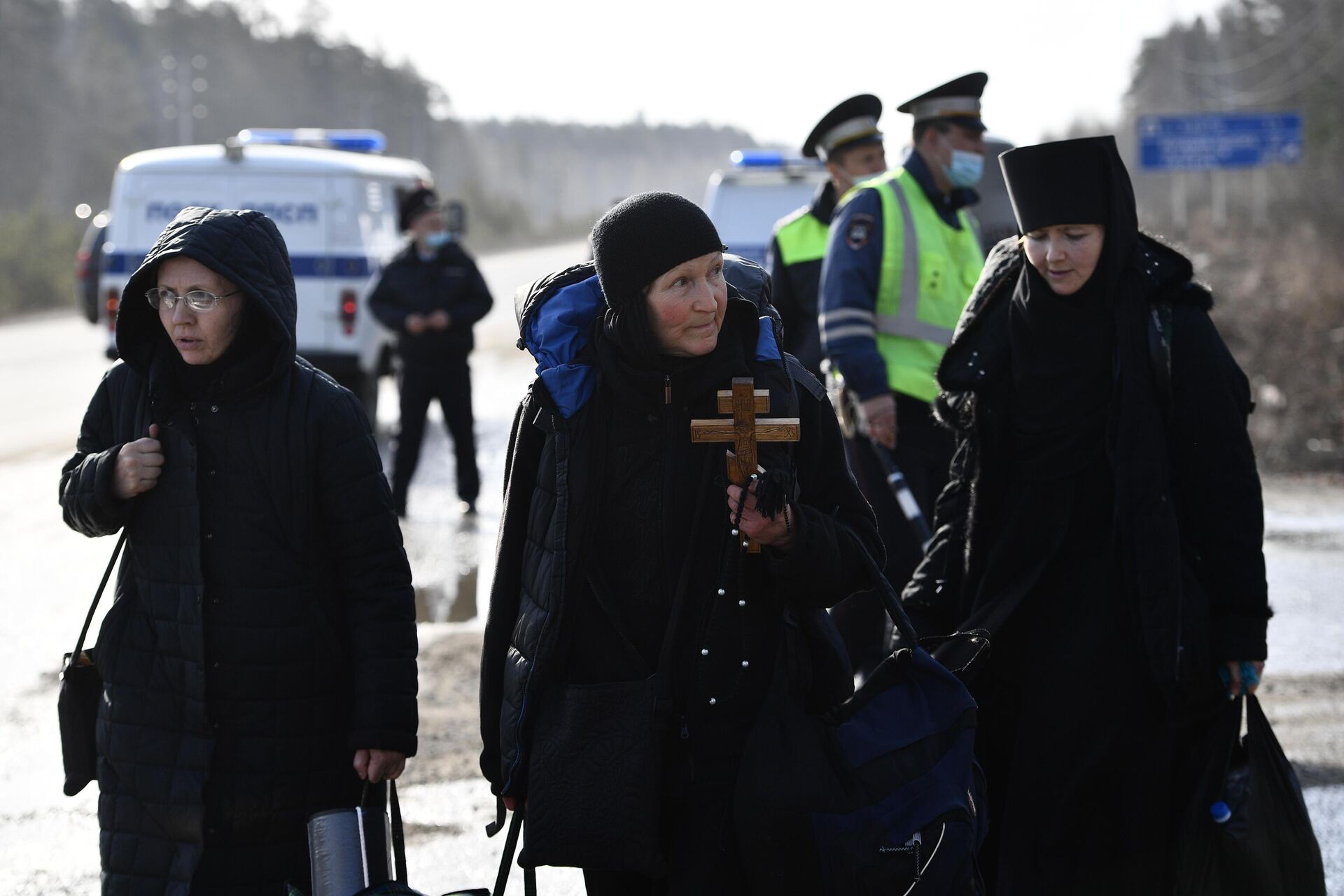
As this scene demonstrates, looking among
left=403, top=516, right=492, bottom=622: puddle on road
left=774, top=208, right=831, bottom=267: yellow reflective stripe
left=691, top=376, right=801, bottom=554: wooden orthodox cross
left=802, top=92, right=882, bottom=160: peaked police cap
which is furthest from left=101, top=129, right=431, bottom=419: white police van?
left=691, top=376, right=801, bottom=554: wooden orthodox cross

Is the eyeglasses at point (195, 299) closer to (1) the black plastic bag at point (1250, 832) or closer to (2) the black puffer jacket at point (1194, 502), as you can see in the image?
(2) the black puffer jacket at point (1194, 502)

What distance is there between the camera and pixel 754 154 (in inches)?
526

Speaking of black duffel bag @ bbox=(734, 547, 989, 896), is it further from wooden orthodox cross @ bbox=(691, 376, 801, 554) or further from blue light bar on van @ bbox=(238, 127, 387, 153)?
blue light bar on van @ bbox=(238, 127, 387, 153)

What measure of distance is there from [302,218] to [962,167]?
9070 mm

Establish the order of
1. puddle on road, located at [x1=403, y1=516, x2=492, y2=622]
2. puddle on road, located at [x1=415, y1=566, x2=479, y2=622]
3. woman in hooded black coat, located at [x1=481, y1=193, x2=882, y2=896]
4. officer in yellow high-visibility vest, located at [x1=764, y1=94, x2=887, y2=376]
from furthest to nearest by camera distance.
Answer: puddle on road, located at [x1=403, y1=516, x2=492, y2=622]
puddle on road, located at [x1=415, y1=566, x2=479, y2=622]
officer in yellow high-visibility vest, located at [x1=764, y1=94, x2=887, y2=376]
woman in hooded black coat, located at [x1=481, y1=193, x2=882, y2=896]

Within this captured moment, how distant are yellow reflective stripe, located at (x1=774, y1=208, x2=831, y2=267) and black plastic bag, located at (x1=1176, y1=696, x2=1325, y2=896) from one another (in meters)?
3.34

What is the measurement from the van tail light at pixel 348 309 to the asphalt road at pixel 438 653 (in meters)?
1.24

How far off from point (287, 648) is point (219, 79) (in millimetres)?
91308

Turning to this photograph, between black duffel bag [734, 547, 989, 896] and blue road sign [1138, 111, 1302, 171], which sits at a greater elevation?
blue road sign [1138, 111, 1302, 171]

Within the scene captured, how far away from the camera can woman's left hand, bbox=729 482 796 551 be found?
291cm

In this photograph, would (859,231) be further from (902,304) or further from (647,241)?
(647,241)

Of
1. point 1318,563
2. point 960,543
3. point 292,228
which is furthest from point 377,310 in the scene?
point 960,543

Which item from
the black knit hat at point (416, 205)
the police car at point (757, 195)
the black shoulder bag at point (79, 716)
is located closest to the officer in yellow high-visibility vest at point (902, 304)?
the black shoulder bag at point (79, 716)

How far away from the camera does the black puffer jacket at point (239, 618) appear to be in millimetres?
3379
